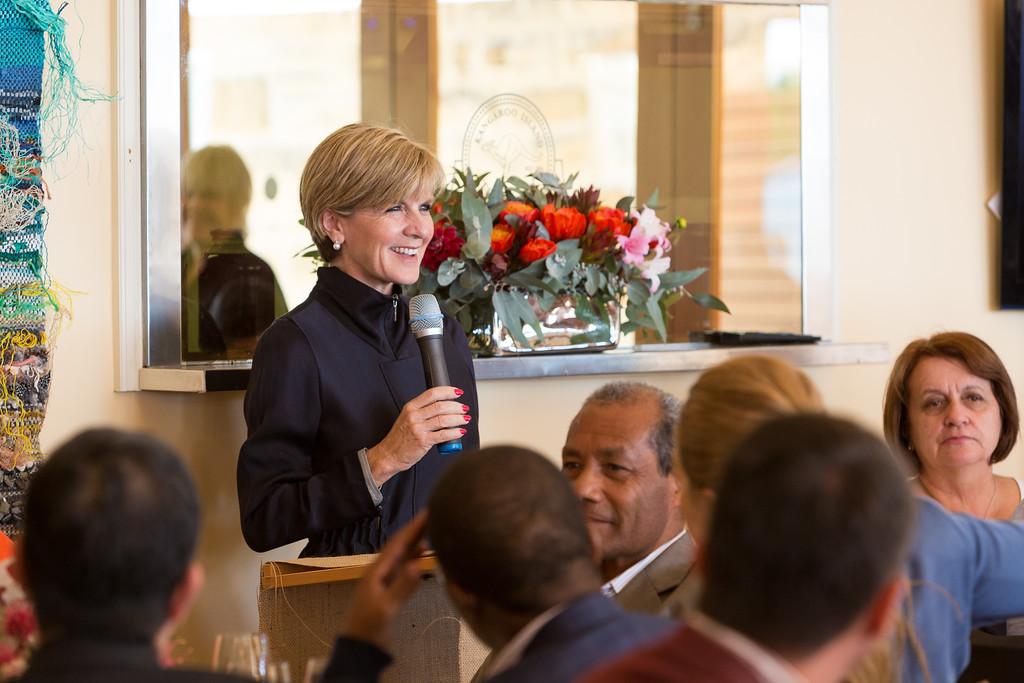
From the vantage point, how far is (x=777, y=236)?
3416 millimetres

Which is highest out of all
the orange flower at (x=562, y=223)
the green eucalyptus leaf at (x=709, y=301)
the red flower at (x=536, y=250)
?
the orange flower at (x=562, y=223)

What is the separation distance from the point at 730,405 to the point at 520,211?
A: 4.72 feet

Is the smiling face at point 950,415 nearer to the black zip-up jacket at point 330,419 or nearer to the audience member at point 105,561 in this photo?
the black zip-up jacket at point 330,419

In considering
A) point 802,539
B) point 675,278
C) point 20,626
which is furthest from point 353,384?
point 802,539

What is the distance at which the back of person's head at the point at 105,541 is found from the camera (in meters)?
1.08

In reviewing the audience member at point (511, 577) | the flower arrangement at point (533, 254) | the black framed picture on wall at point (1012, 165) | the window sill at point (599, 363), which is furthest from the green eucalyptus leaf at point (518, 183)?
the audience member at point (511, 577)

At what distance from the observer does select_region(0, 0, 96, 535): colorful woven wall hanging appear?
2.34 m

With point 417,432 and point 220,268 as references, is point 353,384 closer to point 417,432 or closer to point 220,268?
point 417,432

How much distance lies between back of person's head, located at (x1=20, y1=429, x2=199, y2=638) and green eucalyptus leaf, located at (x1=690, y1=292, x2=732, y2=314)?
220 centimetres

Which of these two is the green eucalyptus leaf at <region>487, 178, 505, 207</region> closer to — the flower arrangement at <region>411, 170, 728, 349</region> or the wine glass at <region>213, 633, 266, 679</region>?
the flower arrangement at <region>411, 170, 728, 349</region>

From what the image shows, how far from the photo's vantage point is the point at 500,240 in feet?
8.95

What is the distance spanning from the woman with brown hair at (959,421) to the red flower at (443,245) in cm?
93

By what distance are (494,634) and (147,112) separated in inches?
67.9

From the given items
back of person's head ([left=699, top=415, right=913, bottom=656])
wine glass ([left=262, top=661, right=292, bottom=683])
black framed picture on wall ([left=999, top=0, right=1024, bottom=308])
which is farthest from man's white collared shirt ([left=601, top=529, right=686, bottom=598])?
black framed picture on wall ([left=999, top=0, right=1024, bottom=308])
